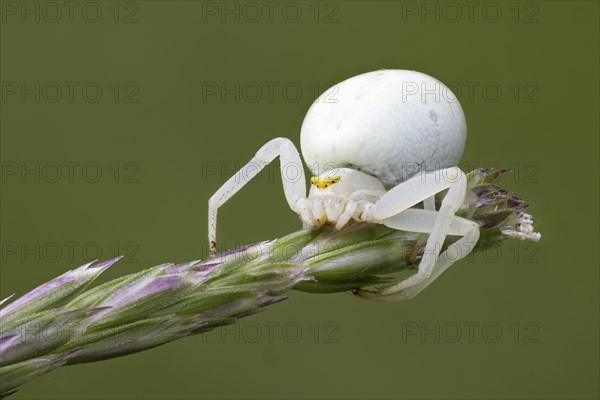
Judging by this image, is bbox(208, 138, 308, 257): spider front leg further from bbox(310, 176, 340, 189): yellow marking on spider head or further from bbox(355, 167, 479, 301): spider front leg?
bbox(355, 167, 479, 301): spider front leg

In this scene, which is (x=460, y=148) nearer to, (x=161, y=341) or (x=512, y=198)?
(x=512, y=198)

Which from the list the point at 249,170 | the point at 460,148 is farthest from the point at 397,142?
the point at 249,170

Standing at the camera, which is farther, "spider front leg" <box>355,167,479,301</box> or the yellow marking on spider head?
the yellow marking on spider head

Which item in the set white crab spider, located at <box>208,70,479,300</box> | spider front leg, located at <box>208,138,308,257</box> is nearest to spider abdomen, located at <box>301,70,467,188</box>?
Answer: white crab spider, located at <box>208,70,479,300</box>

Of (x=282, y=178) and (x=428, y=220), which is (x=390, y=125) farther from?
(x=282, y=178)

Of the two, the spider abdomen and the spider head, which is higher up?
the spider abdomen

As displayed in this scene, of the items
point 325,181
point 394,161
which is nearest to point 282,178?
point 325,181

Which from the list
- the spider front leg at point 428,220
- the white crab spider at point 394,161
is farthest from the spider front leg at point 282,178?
the spider front leg at point 428,220
